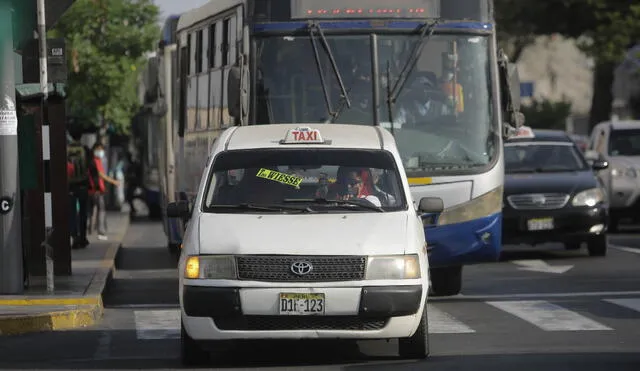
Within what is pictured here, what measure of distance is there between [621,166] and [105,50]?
16648 millimetres

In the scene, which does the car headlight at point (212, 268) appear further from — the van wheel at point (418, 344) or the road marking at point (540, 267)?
the road marking at point (540, 267)

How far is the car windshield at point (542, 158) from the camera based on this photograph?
75.4 feet

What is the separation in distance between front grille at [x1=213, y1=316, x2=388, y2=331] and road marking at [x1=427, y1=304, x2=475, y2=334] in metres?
2.66

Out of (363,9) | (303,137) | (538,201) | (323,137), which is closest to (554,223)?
(538,201)

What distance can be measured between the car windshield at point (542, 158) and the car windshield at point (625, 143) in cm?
558

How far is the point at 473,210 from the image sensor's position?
15852 millimetres

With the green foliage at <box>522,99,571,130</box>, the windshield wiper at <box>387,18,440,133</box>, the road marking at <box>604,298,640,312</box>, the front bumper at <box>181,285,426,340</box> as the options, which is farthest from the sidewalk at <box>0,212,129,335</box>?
the green foliage at <box>522,99,571,130</box>

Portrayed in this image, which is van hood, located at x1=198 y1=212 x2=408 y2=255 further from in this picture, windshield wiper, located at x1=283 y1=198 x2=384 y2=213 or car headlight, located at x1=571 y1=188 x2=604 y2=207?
car headlight, located at x1=571 y1=188 x2=604 y2=207

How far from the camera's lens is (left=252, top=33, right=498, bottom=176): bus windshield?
1599 cm

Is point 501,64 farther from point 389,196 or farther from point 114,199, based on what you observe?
point 114,199

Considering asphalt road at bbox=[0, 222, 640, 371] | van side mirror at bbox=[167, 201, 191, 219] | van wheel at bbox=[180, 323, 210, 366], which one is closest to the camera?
van wheel at bbox=[180, 323, 210, 366]

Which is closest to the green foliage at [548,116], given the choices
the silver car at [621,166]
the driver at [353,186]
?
the silver car at [621,166]

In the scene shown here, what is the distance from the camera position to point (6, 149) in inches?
634

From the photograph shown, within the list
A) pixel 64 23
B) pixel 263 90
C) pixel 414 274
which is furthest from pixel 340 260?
pixel 64 23
